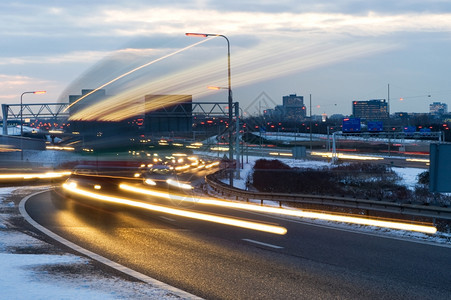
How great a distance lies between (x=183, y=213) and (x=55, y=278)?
11.2m

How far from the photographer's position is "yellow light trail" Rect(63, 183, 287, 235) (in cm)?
1755

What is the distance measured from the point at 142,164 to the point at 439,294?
2509 cm

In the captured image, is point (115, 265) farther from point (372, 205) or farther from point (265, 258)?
point (372, 205)

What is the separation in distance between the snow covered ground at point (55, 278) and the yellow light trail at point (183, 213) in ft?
20.7

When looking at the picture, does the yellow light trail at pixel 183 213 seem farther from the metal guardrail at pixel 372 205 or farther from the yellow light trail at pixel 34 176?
the yellow light trail at pixel 34 176

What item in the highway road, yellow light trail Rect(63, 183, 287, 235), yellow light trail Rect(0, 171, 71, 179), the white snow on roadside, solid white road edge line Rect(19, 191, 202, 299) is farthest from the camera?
the white snow on roadside

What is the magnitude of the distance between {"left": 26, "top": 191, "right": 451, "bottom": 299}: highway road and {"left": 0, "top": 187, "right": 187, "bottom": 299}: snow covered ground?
0.76m

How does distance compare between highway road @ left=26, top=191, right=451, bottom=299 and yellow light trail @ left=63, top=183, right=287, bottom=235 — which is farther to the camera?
yellow light trail @ left=63, top=183, right=287, bottom=235

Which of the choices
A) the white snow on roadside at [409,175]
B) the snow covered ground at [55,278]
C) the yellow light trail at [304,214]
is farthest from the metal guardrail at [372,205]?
the white snow on roadside at [409,175]

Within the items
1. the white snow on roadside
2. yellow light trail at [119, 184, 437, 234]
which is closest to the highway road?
yellow light trail at [119, 184, 437, 234]

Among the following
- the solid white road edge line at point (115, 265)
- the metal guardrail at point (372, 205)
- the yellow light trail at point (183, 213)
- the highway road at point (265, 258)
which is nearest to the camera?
the solid white road edge line at point (115, 265)

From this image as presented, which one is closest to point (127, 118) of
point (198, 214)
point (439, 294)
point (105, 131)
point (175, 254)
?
point (105, 131)

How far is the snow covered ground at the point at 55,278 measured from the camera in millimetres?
9047

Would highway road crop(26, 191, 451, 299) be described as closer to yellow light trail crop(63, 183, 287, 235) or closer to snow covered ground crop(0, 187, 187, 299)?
yellow light trail crop(63, 183, 287, 235)
